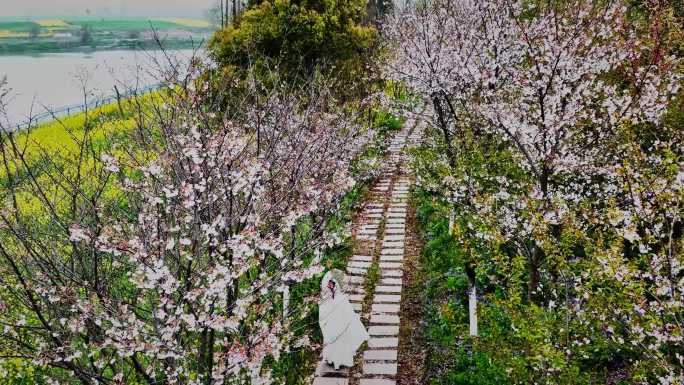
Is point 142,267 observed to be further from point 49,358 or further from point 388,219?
point 388,219

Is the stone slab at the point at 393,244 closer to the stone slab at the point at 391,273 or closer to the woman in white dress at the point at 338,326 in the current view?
the stone slab at the point at 391,273

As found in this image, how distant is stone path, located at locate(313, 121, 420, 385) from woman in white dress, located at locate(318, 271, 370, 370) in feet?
1.33

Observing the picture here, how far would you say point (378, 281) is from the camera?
12555 mm

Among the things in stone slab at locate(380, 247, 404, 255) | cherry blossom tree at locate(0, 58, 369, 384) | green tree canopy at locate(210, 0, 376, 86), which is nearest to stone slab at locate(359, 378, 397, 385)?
cherry blossom tree at locate(0, 58, 369, 384)

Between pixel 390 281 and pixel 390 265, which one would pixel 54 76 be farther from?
pixel 390 281

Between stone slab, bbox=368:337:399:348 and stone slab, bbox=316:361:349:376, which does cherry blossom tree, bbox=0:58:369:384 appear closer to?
stone slab, bbox=316:361:349:376

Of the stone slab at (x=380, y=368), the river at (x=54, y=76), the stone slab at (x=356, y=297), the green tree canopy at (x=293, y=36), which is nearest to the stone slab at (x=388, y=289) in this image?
the stone slab at (x=356, y=297)

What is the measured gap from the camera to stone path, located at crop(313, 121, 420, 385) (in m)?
9.38

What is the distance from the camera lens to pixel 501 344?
7113mm

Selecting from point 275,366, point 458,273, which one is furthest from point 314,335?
point 458,273

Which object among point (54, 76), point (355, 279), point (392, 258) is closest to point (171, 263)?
point (355, 279)

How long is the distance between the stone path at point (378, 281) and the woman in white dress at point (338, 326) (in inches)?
16.0

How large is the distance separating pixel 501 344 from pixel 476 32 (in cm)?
764

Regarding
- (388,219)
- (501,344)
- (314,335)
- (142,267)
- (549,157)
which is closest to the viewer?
(142,267)
